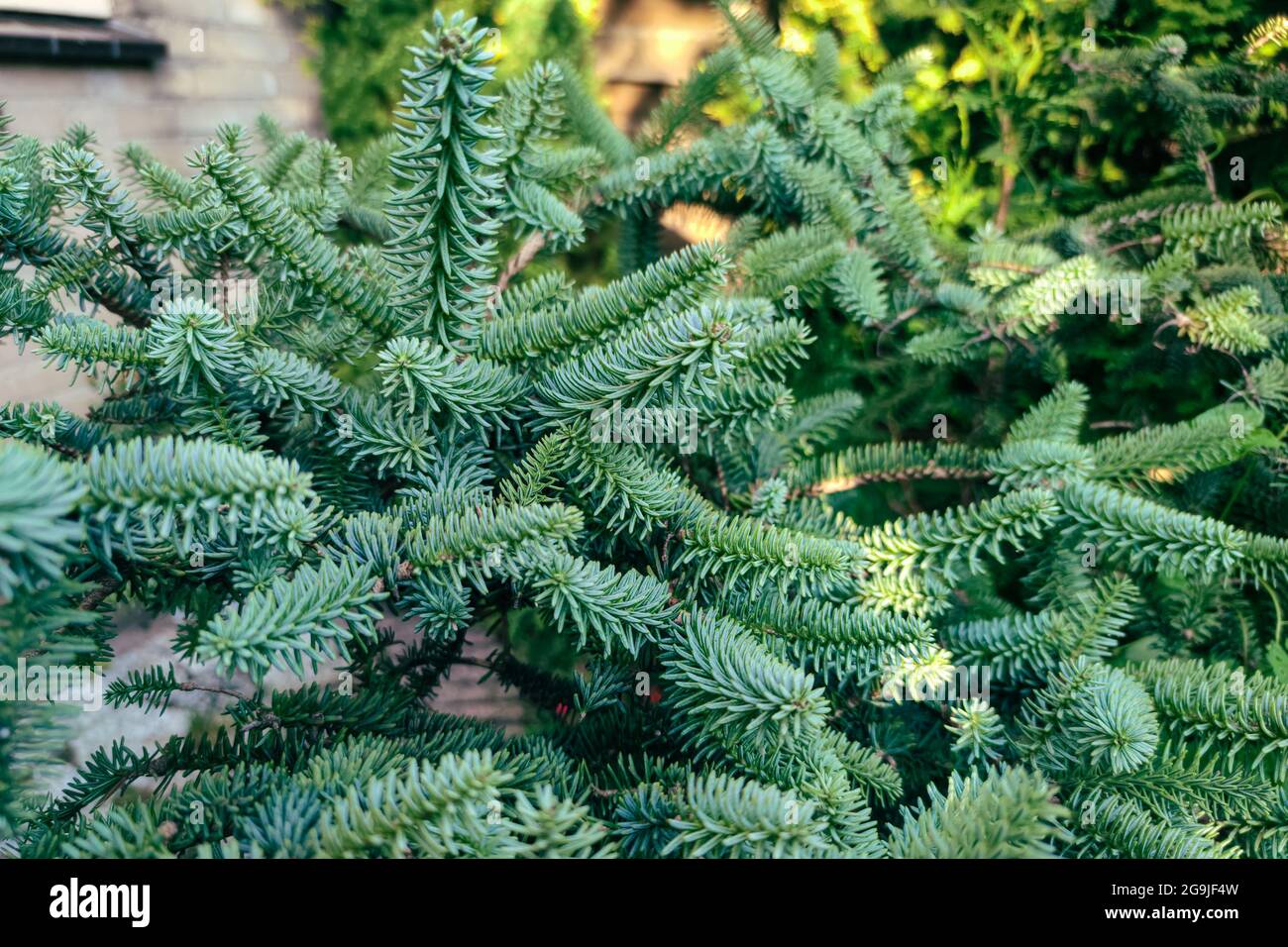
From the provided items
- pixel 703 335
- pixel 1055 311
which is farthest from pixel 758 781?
pixel 1055 311

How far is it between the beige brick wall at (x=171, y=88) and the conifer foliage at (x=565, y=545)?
912 mm

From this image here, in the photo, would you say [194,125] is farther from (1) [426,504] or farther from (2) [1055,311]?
(2) [1055,311]

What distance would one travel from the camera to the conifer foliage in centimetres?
46

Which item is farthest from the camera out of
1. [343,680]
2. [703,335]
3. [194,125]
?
[194,125]

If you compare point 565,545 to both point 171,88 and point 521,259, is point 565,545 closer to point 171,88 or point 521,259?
point 521,259

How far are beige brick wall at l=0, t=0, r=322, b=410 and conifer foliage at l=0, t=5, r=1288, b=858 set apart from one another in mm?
912

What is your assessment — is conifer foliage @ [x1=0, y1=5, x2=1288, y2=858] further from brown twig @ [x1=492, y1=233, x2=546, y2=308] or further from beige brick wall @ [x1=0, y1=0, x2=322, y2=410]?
beige brick wall @ [x1=0, y1=0, x2=322, y2=410]

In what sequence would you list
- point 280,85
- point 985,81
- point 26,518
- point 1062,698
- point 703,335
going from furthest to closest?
1. point 280,85
2. point 985,81
3. point 1062,698
4. point 703,335
5. point 26,518

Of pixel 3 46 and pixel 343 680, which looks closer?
pixel 343 680

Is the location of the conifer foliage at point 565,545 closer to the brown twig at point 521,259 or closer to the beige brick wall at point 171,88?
the brown twig at point 521,259

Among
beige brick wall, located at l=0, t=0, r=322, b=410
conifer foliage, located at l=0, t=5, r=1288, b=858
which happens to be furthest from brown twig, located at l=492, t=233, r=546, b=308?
beige brick wall, located at l=0, t=0, r=322, b=410

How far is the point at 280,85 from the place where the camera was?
1931 millimetres
